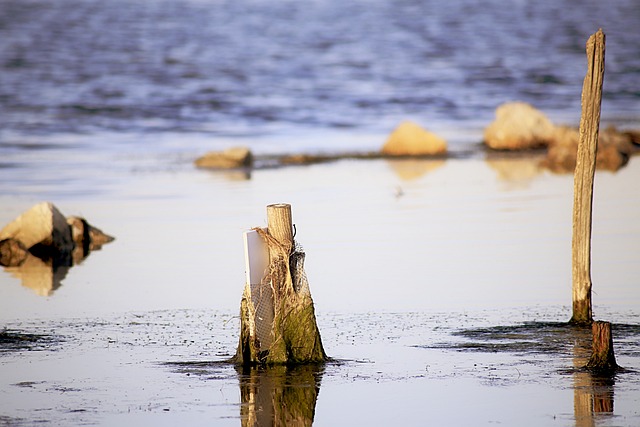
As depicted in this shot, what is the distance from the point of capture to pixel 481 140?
3419cm

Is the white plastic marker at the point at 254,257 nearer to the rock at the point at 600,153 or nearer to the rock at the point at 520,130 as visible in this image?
the rock at the point at 600,153

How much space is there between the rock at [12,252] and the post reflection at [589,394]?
359 inches

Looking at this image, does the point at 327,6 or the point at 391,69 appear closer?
the point at 391,69

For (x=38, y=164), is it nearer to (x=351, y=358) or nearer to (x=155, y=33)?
(x=351, y=358)

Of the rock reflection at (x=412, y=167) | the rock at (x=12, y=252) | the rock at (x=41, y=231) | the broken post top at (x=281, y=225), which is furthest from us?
the rock reflection at (x=412, y=167)

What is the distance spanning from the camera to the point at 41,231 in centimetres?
1822

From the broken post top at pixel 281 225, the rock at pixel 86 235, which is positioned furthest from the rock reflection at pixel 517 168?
the broken post top at pixel 281 225

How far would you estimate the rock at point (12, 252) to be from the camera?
1791 cm

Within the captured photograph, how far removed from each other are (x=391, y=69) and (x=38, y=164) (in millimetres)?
35033

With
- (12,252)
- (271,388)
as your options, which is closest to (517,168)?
(12,252)

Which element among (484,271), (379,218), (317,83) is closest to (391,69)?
(317,83)

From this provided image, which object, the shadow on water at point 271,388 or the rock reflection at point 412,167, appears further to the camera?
the rock reflection at point 412,167

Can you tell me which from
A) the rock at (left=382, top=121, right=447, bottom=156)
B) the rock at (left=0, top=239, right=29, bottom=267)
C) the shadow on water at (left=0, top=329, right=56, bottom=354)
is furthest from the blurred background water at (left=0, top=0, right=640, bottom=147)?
the shadow on water at (left=0, top=329, right=56, bottom=354)

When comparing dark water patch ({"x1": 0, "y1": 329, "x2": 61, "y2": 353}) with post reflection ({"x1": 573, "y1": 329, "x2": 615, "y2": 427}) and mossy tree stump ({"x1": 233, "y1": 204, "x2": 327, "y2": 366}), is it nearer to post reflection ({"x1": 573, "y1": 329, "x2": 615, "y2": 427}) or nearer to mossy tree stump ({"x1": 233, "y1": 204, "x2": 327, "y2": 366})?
mossy tree stump ({"x1": 233, "y1": 204, "x2": 327, "y2": 366})
